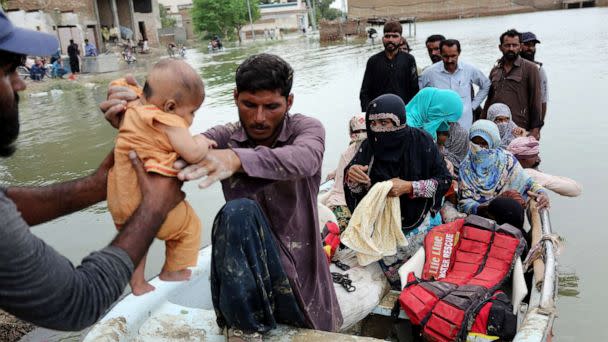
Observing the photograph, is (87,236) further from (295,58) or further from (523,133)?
(295,58)

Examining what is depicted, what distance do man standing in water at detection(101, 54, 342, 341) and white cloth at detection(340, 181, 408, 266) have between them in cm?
86

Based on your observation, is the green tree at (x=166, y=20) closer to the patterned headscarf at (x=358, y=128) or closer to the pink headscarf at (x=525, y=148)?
the pink headscarf at (x=525, y=148)

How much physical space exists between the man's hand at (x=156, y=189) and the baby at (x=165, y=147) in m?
0.02

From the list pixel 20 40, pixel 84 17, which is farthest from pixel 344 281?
pixel 84 17

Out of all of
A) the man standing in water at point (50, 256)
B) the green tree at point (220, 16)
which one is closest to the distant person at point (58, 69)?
the man standing in water at point (50, 256)

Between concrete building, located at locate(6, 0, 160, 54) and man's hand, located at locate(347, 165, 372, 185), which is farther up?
concrete building, located at locate(6, 0, 160, 54)

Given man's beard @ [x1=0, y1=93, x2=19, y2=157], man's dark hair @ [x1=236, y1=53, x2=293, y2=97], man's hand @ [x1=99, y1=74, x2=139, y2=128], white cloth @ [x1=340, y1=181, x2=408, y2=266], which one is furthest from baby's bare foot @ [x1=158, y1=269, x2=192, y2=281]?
white cloth @ [x1=340, y1=181, x2=408, y2=266]

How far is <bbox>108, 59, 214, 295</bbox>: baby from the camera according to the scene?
166cm

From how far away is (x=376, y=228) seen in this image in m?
3.32

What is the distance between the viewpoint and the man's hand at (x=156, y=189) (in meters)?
1.62

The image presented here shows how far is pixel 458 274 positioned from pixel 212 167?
2.09 metres

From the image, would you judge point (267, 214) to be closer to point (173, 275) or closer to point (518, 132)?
point (173, 275)

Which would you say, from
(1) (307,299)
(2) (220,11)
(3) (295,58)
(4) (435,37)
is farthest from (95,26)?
(1) (307,299)

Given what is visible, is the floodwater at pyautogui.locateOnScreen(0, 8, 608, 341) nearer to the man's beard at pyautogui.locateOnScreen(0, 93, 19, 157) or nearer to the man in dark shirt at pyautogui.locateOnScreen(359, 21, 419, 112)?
the man in dark shirt at pyautogui.locateOnScreen(359, 21, 419, 112)
